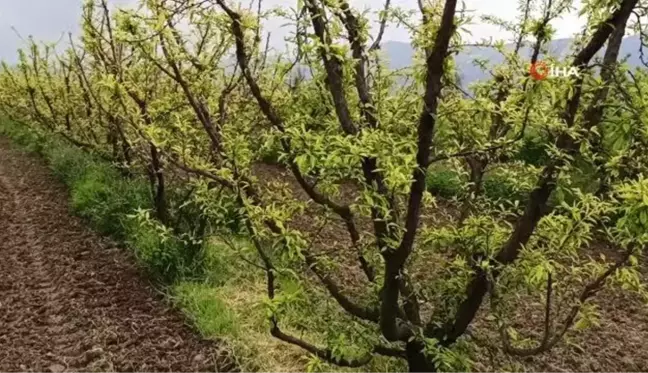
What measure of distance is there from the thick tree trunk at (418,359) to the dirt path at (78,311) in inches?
49.2

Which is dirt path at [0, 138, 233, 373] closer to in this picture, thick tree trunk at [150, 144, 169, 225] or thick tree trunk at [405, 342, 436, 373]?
thick tree trunk at [150, 144, 169, 225]

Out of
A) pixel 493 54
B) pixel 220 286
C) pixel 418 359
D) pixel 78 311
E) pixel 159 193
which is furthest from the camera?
pixel 159 193

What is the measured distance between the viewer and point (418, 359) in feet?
11.0

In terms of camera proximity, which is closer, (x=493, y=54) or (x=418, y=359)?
(x=493, y=54)

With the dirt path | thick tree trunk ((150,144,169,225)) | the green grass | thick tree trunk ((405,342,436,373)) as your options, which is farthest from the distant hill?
thick tree trunk ((150,144,169,225))

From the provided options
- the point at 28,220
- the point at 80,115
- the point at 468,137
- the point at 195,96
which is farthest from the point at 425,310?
the point at 80,115

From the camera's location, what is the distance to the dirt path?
4031 millimetres

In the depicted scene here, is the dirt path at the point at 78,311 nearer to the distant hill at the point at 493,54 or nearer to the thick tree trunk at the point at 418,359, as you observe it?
the thick tree trunk at the point at 418,359

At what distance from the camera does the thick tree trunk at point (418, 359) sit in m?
3.33

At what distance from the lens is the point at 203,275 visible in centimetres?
499

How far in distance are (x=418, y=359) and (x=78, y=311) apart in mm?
2659

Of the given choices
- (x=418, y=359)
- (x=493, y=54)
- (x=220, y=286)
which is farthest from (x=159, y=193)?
(x=493, y=54)

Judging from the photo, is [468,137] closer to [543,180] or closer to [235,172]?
[543,180]

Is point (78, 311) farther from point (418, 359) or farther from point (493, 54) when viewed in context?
point (493, 54)
